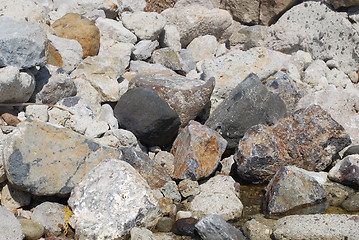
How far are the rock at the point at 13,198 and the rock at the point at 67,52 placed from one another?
233 cm

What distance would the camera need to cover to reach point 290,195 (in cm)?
668

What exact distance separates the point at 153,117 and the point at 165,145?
1.55 ft

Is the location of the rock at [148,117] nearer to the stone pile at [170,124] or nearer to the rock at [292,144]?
the stone pile at [170,124]

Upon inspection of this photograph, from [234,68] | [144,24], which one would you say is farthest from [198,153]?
[144,24]

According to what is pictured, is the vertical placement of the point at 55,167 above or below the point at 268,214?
above

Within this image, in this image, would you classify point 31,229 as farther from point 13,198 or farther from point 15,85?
point 15,85

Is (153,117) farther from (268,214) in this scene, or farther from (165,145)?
(268,214)


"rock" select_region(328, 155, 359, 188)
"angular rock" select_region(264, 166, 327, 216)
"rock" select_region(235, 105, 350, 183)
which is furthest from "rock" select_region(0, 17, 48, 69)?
"rock" select_region(328, 155, 359, 188)

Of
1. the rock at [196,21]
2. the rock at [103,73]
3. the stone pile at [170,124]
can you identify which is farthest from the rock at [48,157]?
the rock at [196,21]

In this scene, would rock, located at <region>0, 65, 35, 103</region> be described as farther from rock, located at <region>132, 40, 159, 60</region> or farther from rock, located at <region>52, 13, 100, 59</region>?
rock, located at <region>132, 40, 159, 60</region>

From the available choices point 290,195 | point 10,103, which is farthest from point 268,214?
point 10,103

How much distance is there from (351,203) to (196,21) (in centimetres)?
450

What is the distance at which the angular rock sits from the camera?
21.7 feet

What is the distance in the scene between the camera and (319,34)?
10.3 metres
